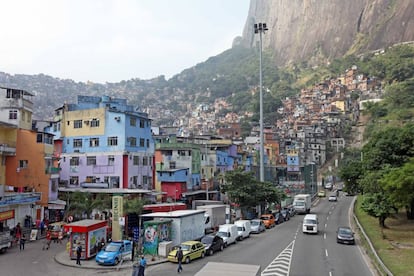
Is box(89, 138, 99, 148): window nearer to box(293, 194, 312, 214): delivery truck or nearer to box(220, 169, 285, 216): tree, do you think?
box(220, 169, 285, 216): tree

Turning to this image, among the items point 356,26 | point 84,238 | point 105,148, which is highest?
point 356,26

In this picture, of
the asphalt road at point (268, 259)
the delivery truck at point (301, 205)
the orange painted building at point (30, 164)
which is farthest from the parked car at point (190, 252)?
the delivery truck at point (301, 205)

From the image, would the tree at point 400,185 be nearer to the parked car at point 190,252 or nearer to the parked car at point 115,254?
the parked car at point 190,252

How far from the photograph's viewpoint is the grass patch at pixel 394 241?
2200 centimetres

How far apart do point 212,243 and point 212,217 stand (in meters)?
10.6

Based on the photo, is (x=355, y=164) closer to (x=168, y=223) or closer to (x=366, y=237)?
(x=366, y=237)

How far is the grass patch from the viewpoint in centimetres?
2200

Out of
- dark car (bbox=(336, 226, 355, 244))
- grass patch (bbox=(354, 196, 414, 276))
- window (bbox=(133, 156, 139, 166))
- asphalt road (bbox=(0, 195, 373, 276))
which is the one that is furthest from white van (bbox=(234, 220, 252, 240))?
window (bbox=(133, 156, 139, 166))

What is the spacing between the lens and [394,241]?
96.4 ft

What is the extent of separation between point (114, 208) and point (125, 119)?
723 inches

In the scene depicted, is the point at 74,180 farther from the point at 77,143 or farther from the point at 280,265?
the point at 280,265

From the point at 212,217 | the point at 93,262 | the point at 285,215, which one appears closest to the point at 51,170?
the point at 212,217

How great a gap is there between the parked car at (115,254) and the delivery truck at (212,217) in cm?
1240

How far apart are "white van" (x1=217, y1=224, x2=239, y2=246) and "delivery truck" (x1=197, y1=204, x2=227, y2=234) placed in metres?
4.63
